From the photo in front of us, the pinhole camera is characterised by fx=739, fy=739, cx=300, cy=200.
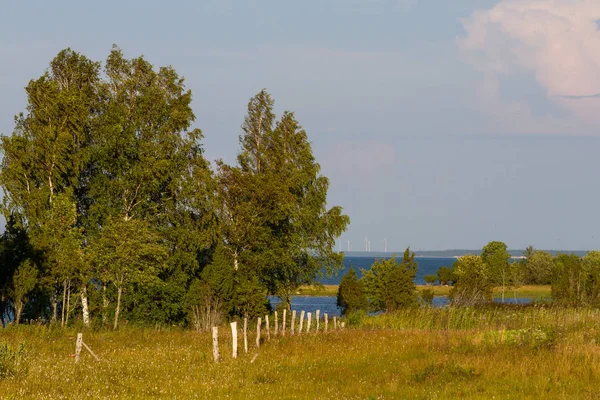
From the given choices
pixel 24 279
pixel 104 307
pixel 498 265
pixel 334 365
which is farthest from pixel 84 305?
pixel 498 265

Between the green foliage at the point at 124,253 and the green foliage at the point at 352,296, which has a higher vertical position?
the green foliage at the point at 124,253

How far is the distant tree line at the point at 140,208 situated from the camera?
145ft

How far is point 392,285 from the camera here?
2717 inches

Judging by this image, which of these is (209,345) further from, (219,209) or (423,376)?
(219,209)

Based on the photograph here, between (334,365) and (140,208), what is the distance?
2708cm

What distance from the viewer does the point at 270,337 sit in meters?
32.0

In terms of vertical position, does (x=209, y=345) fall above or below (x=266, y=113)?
below

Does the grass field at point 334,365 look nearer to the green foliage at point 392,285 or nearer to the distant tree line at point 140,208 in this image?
the distant tree line at point 140,208

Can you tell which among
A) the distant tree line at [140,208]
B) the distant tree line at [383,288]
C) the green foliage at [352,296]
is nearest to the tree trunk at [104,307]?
the distant tree line at [140,208]

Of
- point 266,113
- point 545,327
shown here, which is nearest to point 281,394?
point 545,327

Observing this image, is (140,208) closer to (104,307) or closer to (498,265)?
(104,307)

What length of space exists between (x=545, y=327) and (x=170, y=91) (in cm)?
3339

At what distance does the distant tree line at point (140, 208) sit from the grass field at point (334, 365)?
11.5m

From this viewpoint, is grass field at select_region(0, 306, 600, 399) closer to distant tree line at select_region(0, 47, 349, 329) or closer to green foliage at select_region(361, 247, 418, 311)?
distant tree line at select_region(0, 47, 349, 329)
